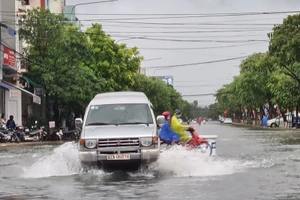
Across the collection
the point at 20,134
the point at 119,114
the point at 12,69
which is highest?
the point at 12,69

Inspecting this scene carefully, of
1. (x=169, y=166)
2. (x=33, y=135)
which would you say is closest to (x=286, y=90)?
(x=33, y=135)

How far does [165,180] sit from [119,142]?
4.66ft

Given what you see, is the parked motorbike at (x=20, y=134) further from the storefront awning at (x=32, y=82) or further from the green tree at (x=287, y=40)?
the green tree at (x=287, y=40)

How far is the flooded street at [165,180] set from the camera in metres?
12.9

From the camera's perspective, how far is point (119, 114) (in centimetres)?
1738

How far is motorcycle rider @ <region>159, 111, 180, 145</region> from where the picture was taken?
60.2 ft

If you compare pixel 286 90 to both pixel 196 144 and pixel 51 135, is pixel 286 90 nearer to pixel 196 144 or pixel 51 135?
pixel 51 135

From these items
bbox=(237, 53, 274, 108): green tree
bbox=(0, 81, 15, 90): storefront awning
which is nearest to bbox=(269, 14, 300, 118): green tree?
bbox=(0, 81, 15, 90): storefront awning

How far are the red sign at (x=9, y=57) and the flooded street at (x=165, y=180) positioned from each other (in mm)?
25095

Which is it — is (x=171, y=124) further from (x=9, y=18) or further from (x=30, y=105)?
(x=30, y=105)

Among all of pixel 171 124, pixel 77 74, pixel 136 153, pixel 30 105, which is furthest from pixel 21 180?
pixel 30 105

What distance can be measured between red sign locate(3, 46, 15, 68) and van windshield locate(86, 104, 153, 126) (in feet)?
94.2

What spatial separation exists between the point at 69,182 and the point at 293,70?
4549cm

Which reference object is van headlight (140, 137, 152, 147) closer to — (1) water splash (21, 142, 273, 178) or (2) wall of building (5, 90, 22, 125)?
(1) water splash (21, 142, 273, 178)
